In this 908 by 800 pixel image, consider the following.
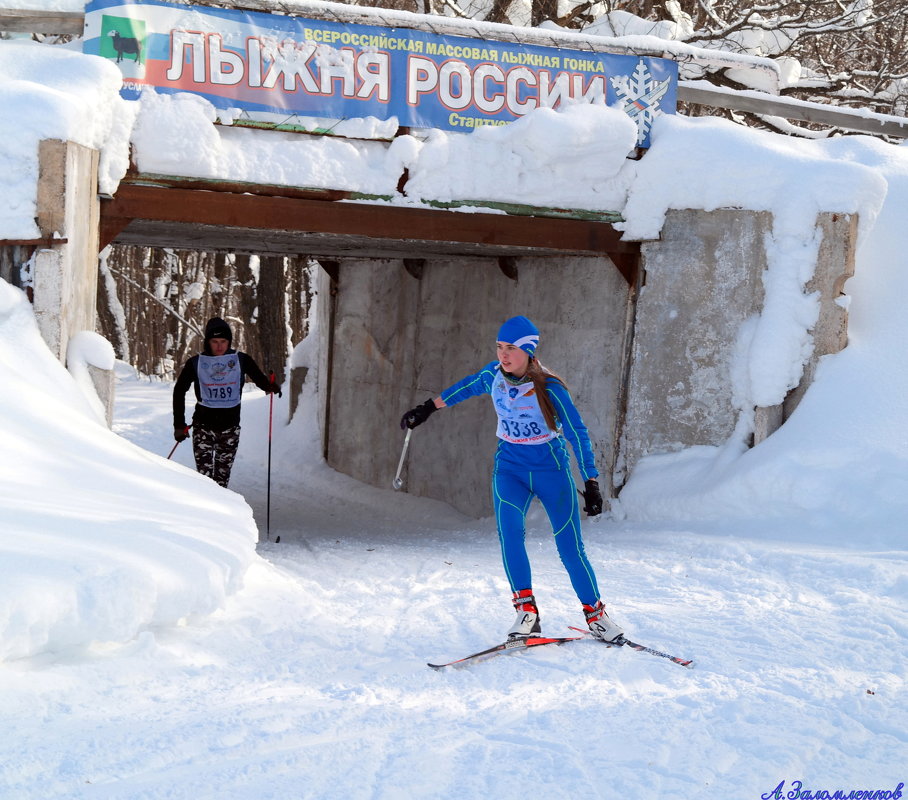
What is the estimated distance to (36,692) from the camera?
12.7ft

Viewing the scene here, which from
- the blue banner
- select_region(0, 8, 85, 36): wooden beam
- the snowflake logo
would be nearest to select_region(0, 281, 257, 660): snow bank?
the blue banner

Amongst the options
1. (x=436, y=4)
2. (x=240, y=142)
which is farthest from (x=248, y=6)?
(x=436, y=4)

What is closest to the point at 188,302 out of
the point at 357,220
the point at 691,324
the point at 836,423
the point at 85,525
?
the point at 357,220

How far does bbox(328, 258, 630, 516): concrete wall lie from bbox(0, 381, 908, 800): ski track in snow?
3.39 m

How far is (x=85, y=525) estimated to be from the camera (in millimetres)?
5000

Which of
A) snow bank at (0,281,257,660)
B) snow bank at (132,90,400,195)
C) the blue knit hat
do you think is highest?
snow bank at (132,90,400,195)

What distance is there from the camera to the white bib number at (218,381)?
9.36 metres

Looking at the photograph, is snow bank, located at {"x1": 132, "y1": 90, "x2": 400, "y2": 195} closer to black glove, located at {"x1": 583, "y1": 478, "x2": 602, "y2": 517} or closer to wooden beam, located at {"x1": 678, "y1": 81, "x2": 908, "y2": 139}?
wooden beam, located at {"x1": 678, "y1": 81, "x2": 908, "y2": 139}

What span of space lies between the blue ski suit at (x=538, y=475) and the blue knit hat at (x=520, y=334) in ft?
0.63

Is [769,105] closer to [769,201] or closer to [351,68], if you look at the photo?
[769,201]

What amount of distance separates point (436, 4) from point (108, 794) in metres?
15.2

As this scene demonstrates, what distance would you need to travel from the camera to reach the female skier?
17.2ft

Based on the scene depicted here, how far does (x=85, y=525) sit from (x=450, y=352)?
7.90 metres

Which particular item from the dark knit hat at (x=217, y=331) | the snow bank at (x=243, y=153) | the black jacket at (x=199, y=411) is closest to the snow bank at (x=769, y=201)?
the snow bank at (x=243, y=153)
